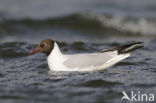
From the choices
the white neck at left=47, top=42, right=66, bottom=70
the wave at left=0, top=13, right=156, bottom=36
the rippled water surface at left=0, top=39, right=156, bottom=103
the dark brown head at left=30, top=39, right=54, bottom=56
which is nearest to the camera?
the rippled water surface at left=0, top=39, right=156, bottom=103

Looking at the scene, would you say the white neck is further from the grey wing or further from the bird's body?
the grey wing

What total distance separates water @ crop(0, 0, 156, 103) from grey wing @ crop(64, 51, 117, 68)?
7.1 inches

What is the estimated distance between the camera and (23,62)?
952 cm

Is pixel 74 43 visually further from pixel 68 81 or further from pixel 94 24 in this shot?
pixel 68 81

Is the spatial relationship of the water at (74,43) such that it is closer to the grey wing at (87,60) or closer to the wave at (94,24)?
the wave at (94,24)

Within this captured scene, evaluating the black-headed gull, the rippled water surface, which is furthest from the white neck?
the rippled water surface

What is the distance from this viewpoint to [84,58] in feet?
26.3

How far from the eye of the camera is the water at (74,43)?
22.7 feet

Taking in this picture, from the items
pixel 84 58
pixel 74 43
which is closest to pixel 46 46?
pixel 84 58

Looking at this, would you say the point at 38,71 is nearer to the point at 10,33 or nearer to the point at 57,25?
the point at 10,33

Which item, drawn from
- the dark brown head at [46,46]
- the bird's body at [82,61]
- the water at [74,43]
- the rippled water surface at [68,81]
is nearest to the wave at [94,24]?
the water at [74,43]

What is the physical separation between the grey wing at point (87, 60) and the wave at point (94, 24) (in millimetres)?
6068

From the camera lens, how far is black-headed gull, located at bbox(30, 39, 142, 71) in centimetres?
798

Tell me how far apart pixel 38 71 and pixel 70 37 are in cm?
502
